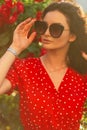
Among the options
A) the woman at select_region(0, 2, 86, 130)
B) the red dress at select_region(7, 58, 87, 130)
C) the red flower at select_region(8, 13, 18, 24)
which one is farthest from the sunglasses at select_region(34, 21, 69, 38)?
the red flower at select_region(8, 13, 18, 24)

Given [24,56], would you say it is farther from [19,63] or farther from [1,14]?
[19,63]

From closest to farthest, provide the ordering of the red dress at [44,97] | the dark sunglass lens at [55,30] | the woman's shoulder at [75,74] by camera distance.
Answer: the dark sunglass lens at [55,30]
the red dress at [44,97]
the woman's shoulder at [75,74]

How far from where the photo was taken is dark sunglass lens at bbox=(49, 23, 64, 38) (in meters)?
3.08

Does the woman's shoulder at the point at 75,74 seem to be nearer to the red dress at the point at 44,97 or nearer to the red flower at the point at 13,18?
the red dress at the point at 44,97

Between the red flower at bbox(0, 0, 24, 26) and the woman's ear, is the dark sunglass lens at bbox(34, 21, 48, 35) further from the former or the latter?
the red flower at bbox(0, 0, 24, 26)

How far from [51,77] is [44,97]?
→ 16cm

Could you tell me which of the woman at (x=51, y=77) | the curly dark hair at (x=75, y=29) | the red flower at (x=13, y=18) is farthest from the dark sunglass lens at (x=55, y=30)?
the red flower at (x=13, y=18)

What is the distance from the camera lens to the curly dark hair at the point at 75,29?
10.7ft

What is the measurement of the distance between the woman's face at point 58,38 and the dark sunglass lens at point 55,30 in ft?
0.09

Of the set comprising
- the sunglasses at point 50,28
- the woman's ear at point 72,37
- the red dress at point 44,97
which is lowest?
the red dress at point 44,97

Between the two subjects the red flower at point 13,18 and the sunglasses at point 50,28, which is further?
the red flower at point 13,18

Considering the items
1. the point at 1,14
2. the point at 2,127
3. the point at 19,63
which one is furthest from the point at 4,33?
the point at 19,63

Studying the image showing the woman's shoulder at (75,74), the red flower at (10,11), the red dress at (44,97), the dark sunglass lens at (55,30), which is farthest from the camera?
the red flower at (10,11)

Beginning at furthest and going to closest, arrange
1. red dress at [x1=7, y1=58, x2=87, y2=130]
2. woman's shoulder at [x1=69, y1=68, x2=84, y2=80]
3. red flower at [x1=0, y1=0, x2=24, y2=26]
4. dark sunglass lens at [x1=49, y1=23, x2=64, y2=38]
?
red flower at [x1=0, y1=0, x2=24, y2=26] → woman's shoulder at [x1=69, y1=68, x2=84, y2=80] → red dress at [x1=7, y1=58, x2=87, y2=130] → dark sunglass lens at [x1=49, y1=23, x2=64, y2=38]
